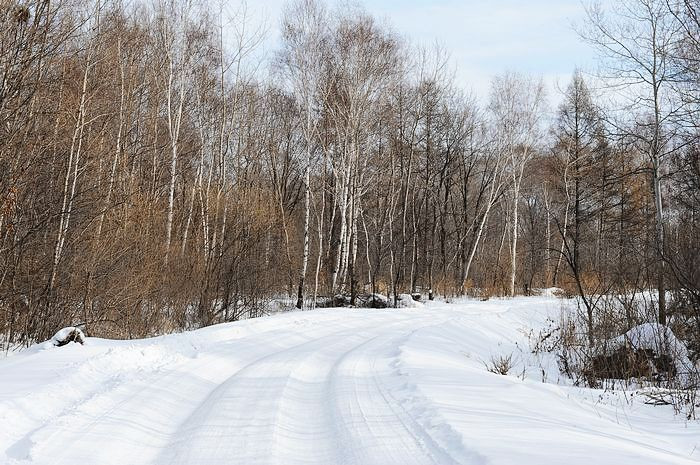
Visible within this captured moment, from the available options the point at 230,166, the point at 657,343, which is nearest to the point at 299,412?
the point at 657,343

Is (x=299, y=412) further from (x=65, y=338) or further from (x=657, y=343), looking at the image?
(x=657, y=343)

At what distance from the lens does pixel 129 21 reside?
71.1ft

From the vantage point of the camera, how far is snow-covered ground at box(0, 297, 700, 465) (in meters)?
4.51

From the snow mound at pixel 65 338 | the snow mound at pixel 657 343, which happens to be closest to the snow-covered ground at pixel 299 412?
the snow mound at pixel 65 338

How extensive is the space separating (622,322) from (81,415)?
37.1 feet

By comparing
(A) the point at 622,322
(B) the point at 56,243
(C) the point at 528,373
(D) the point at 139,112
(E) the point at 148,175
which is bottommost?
(C) the point at 528,373

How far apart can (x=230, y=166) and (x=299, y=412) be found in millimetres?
25270

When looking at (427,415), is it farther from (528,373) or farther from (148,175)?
(148,175)

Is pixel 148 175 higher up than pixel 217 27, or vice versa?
pixel 217 27

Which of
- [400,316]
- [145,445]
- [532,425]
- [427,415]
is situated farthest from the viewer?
[400,316]

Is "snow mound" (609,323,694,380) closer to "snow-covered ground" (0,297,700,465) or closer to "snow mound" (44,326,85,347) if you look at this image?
"snow-covered ground" (0,297,700,465)

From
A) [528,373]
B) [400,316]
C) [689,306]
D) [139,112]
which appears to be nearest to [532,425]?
[528,373]

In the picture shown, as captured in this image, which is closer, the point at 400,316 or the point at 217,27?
the point at 400,316

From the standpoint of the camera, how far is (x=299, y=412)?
19.9ft
